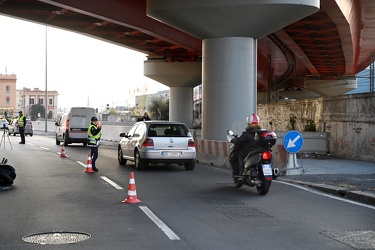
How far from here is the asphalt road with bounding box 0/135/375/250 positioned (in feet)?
25.7

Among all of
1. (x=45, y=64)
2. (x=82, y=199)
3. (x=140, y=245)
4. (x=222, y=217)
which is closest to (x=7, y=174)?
(x=82, y=199)

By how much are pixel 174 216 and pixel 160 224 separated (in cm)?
82

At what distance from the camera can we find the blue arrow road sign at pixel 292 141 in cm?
1636

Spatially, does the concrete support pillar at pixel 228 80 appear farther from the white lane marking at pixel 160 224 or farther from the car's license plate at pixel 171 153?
the white lane marking at pixel 160 224

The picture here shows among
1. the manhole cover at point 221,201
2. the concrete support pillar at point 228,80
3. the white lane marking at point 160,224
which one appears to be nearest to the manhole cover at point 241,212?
the manhole cover at point 221,201

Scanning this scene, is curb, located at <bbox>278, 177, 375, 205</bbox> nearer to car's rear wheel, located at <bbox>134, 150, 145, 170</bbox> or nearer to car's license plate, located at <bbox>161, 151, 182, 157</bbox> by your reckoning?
car's license plate, located at <bbox>161, 151, 182, 157</bbox>

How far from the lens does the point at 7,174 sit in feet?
45.1

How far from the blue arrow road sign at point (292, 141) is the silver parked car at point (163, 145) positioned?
3.21 meters

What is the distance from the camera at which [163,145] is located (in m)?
18.0

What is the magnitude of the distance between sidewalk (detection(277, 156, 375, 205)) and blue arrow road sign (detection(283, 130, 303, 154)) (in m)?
0.80

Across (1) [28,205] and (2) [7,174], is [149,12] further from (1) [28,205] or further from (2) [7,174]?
(1) [28,205]

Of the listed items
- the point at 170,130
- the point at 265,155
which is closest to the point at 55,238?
the point at 265,155

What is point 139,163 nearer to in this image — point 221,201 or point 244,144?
point 244,144

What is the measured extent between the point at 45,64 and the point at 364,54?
104 ft
